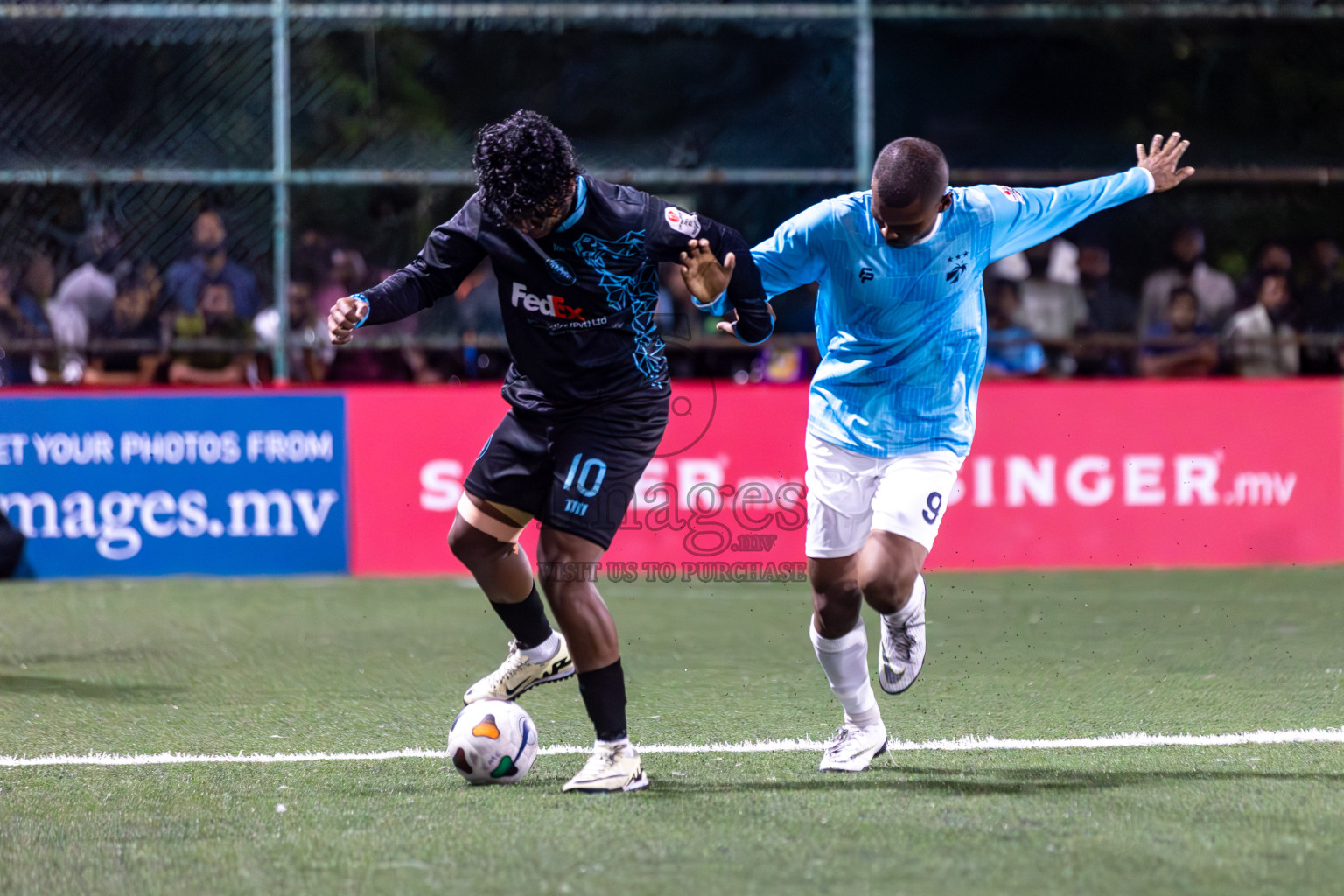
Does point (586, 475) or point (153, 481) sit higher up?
point (586, 475)

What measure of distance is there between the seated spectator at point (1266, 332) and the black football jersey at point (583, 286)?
7.68 meters

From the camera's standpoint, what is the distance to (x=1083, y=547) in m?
10.7

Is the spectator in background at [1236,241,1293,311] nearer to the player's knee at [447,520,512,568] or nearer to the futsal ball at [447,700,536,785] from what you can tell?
the player's knee at [447,520,512,568]

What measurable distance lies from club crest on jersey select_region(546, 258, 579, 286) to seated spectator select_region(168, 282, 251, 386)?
6.94m

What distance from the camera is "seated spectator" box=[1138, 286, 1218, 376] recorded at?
11.6 metres

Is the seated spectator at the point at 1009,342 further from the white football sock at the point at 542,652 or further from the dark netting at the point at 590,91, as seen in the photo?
the white football sock at the point at 542,652

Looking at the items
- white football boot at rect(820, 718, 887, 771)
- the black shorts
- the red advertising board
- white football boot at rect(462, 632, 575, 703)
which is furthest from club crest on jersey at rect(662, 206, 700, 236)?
the red advertising board

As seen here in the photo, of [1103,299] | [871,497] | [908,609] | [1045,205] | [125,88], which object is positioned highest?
[125,88]

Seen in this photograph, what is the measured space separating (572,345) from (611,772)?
1297 millimetres

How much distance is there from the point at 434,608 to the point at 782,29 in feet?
16.2

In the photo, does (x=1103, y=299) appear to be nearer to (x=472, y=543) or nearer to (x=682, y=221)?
(x=682, y=221)

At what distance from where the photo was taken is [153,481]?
10609mm

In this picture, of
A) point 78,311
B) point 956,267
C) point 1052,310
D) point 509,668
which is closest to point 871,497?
point 956,267

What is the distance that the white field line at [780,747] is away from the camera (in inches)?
211
